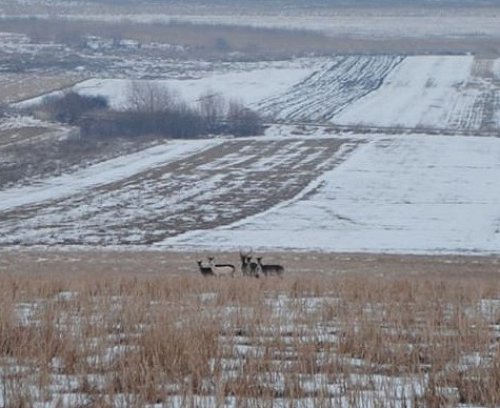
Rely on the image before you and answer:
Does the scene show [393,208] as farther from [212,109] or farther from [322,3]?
[322,3]

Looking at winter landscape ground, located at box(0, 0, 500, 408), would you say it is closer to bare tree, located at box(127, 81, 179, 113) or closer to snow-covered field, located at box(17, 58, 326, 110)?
snow-covered field, located at box(17, 58, 326, 110)

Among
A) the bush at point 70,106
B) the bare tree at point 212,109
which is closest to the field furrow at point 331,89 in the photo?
the bare tree at point 212,109

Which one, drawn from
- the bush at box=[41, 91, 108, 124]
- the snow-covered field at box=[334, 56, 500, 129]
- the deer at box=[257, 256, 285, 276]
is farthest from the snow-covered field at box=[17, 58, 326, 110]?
the deer at box=[257, 256, 285, 276]

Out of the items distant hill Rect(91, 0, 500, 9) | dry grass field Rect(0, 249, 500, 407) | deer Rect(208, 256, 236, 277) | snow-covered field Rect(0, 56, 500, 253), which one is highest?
dry grass field Rect(0, 249, 500, 407)

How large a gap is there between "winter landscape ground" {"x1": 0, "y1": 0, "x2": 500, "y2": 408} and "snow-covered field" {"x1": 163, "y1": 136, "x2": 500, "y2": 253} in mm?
158

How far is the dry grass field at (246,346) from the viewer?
6.38m

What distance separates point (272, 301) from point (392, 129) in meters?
51.9

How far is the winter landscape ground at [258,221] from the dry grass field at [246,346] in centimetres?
3

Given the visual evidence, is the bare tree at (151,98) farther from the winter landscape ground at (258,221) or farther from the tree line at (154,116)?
the winter landscape ground at (258,221)

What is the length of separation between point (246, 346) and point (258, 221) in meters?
27.5

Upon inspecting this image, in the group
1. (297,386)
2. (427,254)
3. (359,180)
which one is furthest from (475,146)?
(297,386)

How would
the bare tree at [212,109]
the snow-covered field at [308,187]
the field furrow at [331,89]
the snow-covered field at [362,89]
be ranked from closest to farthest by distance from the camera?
the snow-covered field at [308,187] < the bare tree at [212,109] < the snow-covered field at [362,89] < the field furrow at [331,89]

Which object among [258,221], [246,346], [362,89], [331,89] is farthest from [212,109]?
[246,346]

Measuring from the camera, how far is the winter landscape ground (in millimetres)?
6934
